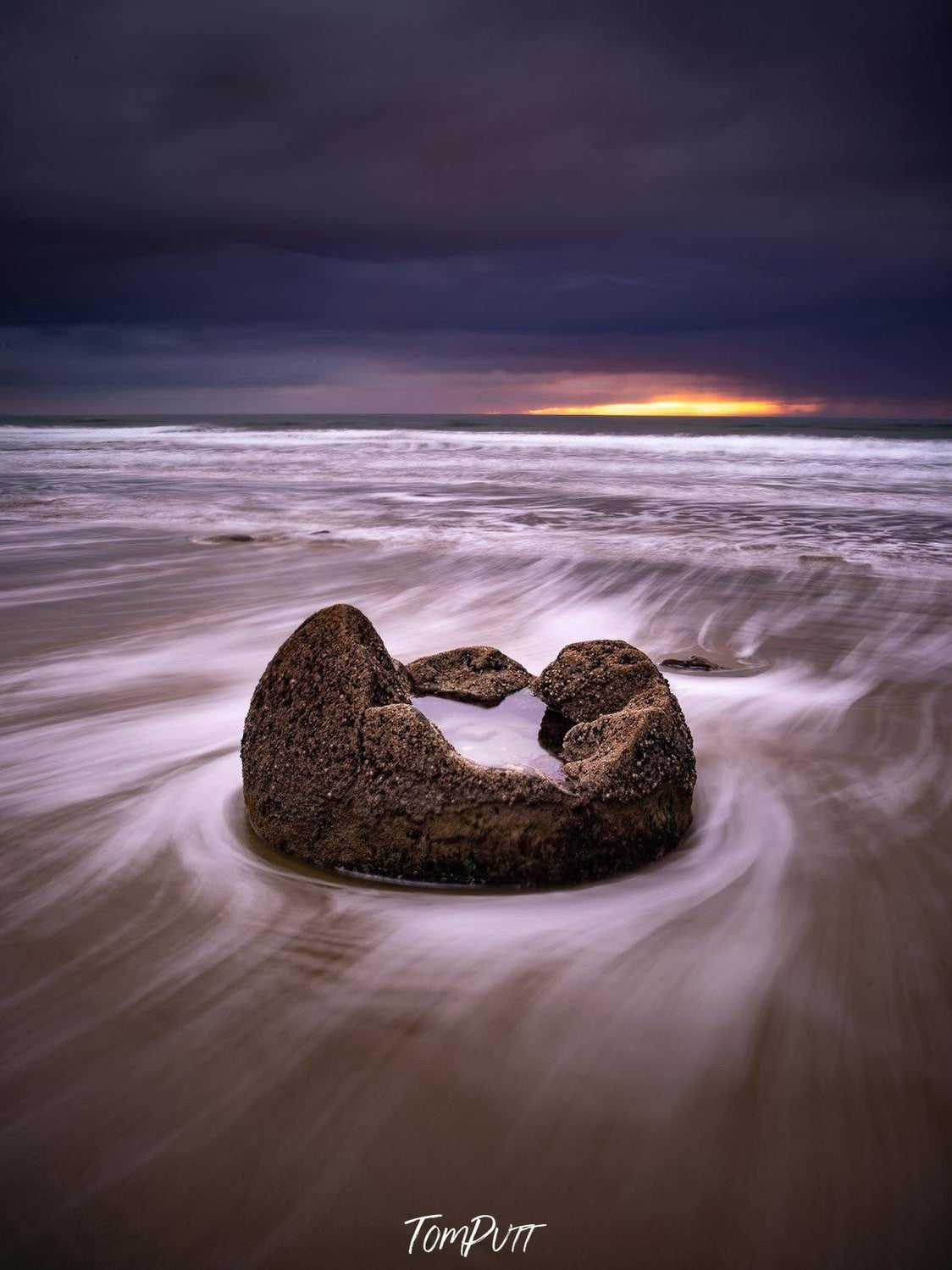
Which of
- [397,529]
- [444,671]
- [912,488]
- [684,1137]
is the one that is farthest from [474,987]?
[912,488]

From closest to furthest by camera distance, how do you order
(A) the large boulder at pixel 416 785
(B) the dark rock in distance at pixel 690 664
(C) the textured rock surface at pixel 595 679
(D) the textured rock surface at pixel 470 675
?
1. (A) the large boulder at pixel 416 785
2. (C) the textured rock surface at pixel 595 679
3. (D) the textured rock surface at pixel 470 675
4. (B) the dark rock in distance at pixel 690 664

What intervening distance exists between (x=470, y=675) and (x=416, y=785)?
4.36 feet

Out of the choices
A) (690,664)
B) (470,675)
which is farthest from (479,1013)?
(690,664)

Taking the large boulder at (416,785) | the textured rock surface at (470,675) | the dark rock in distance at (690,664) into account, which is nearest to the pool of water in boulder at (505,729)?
the textured rock surface at (470,675)


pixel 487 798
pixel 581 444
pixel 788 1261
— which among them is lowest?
pixel 788 1261

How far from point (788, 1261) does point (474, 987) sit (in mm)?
862

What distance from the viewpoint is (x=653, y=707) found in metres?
2.69

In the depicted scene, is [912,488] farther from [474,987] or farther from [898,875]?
[474,987]

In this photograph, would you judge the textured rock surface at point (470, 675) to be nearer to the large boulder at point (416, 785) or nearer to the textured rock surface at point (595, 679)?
the textured rock surface at point (595, 679)

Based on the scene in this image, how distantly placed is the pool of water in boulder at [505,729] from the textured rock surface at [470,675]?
0.04 m

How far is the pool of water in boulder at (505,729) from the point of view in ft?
10.0

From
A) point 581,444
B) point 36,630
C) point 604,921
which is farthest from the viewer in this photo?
point 581,444

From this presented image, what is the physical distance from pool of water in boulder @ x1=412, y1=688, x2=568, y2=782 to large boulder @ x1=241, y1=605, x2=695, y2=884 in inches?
9.1

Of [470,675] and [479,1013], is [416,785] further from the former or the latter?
[470,675]
